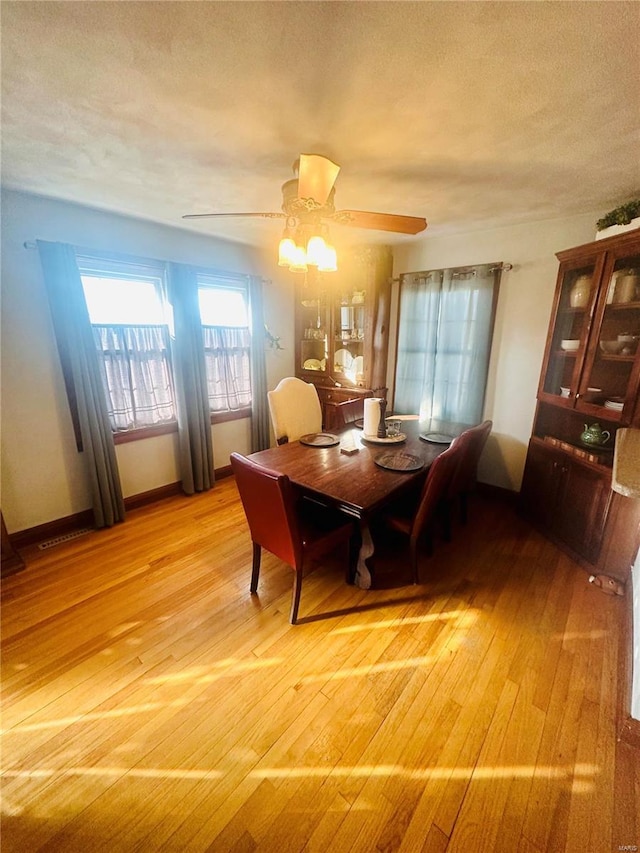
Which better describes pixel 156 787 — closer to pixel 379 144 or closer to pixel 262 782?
pixel 262 782

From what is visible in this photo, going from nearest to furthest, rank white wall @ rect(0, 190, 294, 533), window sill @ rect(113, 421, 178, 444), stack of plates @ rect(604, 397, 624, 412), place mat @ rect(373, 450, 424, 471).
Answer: place mat @ rect(373, 450, 424, 471) → stack of plates @ rect(604, 397, 624, 412) → white wall @ rect(0, 190, 294, 533) → window sill @ rect(113, 421, 178, 444)

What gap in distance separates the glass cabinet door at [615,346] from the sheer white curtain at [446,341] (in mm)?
852

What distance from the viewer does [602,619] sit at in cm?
182

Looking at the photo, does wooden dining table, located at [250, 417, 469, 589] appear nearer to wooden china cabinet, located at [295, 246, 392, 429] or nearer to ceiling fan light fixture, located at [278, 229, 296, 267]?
wooden china cabinet, located at [295, 246, 392, 429]

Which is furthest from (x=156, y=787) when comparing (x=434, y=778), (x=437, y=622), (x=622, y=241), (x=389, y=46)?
(x=622, y=241)

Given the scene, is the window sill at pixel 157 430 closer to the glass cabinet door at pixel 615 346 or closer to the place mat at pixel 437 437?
the place mat at pixel 437 437

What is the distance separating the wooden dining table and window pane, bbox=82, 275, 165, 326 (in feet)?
5.69

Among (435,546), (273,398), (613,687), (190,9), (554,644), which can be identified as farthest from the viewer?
(273,398)

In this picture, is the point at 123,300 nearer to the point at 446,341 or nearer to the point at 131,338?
the point at 131,338

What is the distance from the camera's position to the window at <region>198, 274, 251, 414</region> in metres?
3.26

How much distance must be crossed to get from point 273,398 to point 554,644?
236 cm

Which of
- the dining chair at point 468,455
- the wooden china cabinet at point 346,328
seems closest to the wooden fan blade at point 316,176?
the dining chair at point 468,455

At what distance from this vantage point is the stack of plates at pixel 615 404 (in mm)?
2039

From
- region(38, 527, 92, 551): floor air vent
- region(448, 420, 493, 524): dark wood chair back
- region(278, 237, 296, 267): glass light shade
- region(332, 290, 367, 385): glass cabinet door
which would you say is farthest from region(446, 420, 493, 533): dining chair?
region(38, 527, 92, 551): floor air vent
